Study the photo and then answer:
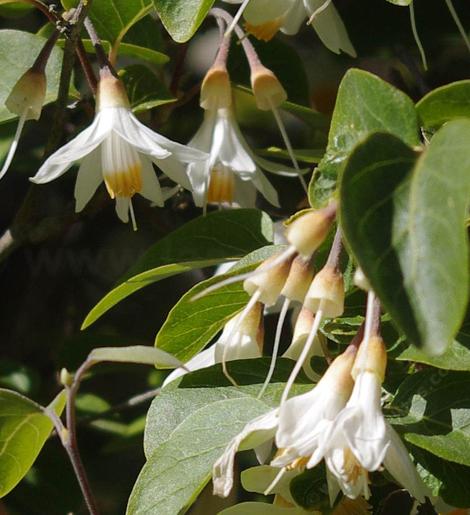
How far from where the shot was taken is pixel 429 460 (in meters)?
1.18

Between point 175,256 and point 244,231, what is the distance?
0.09m

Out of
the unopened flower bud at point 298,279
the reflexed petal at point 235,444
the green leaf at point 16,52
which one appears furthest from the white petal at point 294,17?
the reflexed petal at point 235,444

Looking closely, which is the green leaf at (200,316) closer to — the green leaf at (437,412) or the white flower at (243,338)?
the white flower at (243,338)

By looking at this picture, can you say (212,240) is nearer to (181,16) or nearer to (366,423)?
(181,16)

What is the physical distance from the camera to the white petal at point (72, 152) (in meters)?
1.33

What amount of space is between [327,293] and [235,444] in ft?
0.52

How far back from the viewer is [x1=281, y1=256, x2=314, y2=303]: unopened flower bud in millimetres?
1047

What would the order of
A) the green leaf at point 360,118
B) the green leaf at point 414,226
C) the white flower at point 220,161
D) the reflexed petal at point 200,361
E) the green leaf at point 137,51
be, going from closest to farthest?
the green leaf at point 414,226, the green leaf at point 360,118, the reflexed petal at point 200,361, the white flower at point 220,161, the green leaf at point 137,51

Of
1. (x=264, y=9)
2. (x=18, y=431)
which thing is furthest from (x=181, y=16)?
(x=18, y=431)

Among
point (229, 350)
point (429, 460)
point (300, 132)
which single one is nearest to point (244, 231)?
point (229, 350)

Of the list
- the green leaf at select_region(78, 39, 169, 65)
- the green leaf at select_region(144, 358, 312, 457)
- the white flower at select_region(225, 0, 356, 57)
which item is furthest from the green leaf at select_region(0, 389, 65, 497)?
the green leaf at select_region(78, 39, 169, 65)

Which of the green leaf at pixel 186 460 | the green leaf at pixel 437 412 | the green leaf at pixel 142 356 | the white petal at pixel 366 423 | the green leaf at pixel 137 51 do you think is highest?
the green leaf at pixel 137 51

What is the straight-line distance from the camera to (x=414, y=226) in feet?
2.84

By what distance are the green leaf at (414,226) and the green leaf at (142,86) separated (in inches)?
30.3
